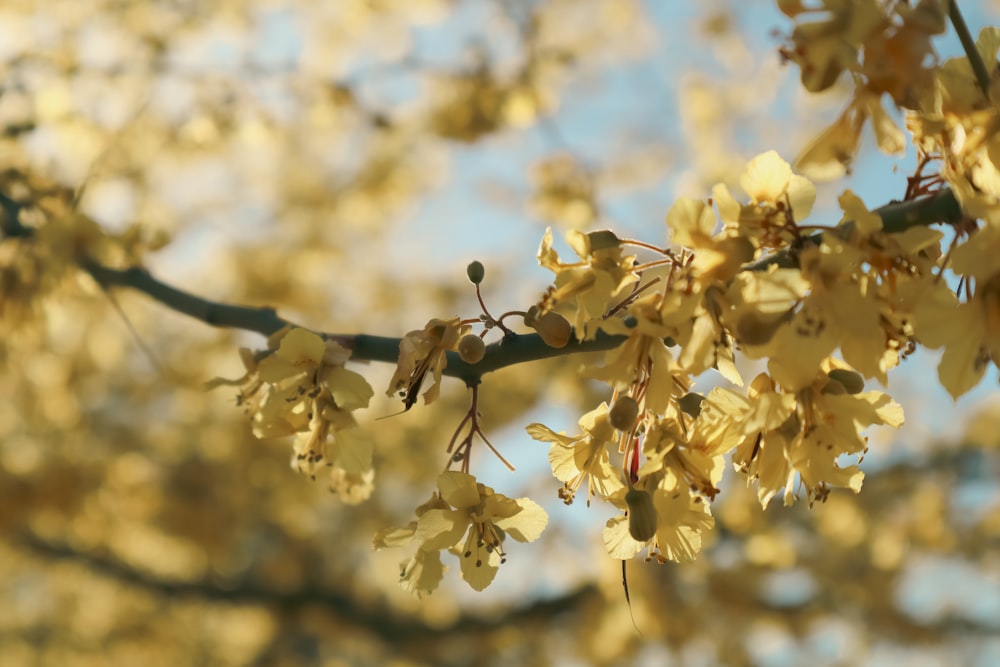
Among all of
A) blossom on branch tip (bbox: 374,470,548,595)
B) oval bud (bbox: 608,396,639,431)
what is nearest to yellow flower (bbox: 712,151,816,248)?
oval bud (bbox: 608,396,639,431)

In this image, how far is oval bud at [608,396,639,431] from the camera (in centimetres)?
108

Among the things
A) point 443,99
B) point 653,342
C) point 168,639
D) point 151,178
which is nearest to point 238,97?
point 443,99

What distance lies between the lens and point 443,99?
4.43 metres

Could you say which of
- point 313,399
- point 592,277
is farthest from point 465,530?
point 592,277

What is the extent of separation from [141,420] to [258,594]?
7.68 ft

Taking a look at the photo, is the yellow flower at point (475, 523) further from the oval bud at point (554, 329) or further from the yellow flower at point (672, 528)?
the oval bud at point (554, 329)

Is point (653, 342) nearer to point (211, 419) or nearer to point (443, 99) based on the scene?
point (443, 99)

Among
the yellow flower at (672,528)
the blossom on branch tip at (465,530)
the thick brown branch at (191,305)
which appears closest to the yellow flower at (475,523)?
the blossom on branch tip at (465,530)

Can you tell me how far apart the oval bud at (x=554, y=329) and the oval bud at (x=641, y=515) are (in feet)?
0.75

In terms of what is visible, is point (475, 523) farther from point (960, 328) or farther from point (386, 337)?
point (960, 328)

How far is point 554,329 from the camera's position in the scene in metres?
1.11

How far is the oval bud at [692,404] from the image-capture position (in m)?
1.13

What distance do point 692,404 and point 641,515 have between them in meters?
0.16

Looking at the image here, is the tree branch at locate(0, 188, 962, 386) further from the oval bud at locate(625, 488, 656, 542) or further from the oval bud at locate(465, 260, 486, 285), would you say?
the oval bud at locate(625, 488, 656, 542)
